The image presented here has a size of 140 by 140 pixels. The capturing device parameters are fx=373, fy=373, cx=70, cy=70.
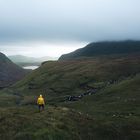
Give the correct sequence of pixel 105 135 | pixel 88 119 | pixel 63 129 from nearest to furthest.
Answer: pixel 63 129, pixel 105 135, pixel 88 119

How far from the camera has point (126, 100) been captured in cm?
18038

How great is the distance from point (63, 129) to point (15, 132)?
10279 mm

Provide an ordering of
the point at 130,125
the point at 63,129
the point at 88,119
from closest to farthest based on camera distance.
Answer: the point at 63,129 < the point at 88,119 < the point at 130,125

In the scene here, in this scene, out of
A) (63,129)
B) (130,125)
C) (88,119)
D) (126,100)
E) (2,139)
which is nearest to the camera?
(2,139)

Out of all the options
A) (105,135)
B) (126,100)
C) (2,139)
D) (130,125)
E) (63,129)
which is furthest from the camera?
(126,100)

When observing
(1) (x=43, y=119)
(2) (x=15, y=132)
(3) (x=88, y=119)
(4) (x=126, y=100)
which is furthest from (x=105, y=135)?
(4) (x=126, y=100)

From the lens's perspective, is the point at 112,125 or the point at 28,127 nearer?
the point at 28,127

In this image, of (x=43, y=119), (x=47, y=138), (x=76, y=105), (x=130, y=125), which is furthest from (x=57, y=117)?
(x=76, y=105)

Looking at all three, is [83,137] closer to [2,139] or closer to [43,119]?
[43,119]

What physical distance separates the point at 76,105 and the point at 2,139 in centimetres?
11163

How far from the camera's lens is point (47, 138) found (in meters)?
74.8

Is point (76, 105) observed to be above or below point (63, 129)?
below

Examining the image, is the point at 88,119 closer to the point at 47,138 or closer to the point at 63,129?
the point at 63,129

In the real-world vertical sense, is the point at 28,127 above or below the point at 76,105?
above
